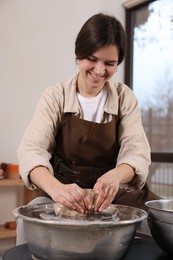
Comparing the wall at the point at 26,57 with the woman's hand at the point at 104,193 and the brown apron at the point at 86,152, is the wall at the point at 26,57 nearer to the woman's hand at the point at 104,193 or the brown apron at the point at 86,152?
the brown apron at the point at 86,152

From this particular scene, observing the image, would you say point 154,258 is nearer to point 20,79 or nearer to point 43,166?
point 43,166

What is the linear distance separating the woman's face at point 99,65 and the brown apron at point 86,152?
0.14 metres

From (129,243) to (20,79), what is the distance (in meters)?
1.77

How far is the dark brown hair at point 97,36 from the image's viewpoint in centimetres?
109

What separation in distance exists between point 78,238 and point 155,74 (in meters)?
2.01

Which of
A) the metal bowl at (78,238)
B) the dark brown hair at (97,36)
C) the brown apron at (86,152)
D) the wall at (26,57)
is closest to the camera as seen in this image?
the metal bowl at (78,238)

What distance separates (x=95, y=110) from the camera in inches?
49.5

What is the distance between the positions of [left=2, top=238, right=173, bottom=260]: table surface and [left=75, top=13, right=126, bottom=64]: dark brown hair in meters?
0.57

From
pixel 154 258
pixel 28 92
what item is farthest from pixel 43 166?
pixel 28 92

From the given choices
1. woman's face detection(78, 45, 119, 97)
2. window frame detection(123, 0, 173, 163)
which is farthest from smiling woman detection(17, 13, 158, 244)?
window frame detection(123, 0, 173, 163)

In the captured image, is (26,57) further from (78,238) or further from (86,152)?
(78,238)

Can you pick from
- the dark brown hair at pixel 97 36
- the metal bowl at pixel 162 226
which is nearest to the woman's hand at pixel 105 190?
the metal bowl at pixel 162 226

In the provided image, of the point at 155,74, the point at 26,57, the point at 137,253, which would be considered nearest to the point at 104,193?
the point at 137,253

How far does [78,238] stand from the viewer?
2.16 ft
